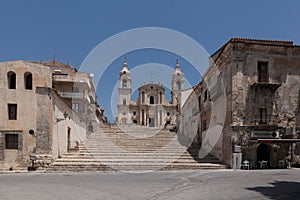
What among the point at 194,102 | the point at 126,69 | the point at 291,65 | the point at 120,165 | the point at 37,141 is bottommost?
the point at 120,165

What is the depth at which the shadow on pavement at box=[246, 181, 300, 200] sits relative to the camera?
8.60 metres

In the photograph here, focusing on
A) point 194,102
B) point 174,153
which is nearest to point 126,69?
point 194,102

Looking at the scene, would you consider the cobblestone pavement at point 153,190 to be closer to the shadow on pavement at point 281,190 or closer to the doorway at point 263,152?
the shadow on pavement at point 281,190

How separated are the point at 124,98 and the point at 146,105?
649 cm

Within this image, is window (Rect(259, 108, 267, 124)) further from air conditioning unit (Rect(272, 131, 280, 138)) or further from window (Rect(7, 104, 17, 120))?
window (Rect(7, 104, 17, 120))

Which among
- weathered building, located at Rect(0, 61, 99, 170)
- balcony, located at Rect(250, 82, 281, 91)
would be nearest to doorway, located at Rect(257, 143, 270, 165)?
balcony, located at Rect(250, 82, 281, 91)

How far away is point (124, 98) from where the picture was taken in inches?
2852

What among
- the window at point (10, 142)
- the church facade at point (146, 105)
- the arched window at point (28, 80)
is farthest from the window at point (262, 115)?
the church facade at point (146, 105)

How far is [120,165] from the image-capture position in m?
17.0

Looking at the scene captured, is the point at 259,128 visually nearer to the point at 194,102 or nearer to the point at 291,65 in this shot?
the point at 291,65

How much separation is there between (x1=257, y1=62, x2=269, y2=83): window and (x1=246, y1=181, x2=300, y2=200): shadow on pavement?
932cm

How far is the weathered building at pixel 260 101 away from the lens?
18.1m

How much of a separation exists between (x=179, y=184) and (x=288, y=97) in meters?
12.3

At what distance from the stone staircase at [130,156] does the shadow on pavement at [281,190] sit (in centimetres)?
688
